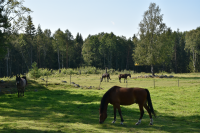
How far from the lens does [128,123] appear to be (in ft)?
28.0

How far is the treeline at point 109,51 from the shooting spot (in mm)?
44312

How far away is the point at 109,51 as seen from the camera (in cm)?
7950

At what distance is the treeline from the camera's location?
4431 cm

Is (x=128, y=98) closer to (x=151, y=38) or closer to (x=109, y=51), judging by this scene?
(x=151, y=38)

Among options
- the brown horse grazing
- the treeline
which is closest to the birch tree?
the treeline

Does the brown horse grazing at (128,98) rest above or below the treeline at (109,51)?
below

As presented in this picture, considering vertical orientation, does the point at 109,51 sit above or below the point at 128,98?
above

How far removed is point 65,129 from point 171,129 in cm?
444

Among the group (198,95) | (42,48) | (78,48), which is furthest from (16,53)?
(198,95)

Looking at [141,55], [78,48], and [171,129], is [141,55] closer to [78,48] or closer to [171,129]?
[171,129]

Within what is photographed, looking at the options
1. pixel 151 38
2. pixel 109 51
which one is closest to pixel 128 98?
pixel 151 38

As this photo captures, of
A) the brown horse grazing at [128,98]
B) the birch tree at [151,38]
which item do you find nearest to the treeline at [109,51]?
the birch tree at [151,38]

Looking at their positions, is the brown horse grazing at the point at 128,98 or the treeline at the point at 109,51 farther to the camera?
the treeline at the point at 109,51

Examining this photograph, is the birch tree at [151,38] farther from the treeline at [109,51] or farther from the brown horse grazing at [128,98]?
the brown horse grazing at [128,98]
